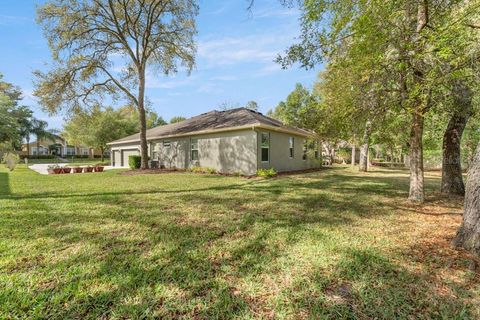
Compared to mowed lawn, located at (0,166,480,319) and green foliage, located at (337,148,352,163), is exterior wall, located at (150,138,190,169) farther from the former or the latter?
green foliage, located at (337,148,352,163)

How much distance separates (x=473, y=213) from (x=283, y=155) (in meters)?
11.2

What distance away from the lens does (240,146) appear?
41.8ft

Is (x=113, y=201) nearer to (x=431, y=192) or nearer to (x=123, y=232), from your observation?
(x=123, y=232)

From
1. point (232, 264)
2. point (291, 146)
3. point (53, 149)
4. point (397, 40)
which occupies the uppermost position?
point (397, 40)

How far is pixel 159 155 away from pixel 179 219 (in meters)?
14.8

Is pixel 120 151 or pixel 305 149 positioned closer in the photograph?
pixel 305 149

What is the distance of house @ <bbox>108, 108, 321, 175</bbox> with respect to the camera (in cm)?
1241

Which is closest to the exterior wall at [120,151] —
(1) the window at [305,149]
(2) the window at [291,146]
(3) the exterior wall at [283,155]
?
(3) the exterior wall at [283,155]

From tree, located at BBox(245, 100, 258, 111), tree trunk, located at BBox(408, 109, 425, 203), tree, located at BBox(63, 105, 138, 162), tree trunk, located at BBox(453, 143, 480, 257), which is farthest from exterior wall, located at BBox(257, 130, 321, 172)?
tree, located at BBox(63, 105, 138, 162)

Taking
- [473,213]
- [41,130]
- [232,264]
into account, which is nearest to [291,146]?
[473,213]

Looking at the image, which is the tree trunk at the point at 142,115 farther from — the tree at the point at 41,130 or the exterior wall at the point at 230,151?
the tree at the point at 41,130

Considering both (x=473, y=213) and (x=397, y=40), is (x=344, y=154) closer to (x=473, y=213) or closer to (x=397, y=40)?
(x=397, y=40)

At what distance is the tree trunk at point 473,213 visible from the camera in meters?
3.06

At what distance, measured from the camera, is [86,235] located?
148 inches
